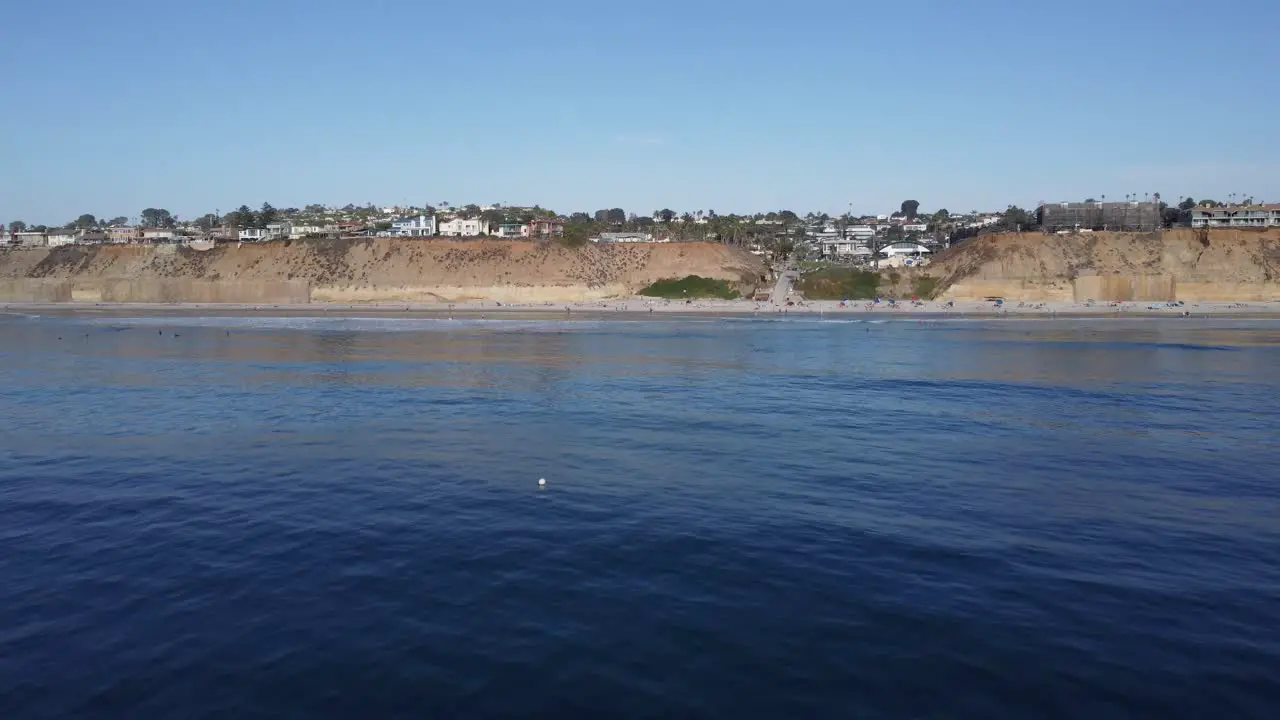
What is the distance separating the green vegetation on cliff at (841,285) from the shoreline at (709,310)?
3.80 meters

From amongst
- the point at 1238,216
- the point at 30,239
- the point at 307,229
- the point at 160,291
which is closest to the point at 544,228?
the point at 307,229

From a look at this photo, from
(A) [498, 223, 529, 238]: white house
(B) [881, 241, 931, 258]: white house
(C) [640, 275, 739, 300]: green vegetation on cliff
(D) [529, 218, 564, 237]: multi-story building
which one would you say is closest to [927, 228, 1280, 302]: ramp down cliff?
(C) [640, 275, 739, 300]: green vegetation on cliff

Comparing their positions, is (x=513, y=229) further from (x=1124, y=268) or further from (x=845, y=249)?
(x=1124, y=268)

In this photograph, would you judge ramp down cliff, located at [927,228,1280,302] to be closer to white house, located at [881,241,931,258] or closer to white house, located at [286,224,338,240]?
white house, located at [881,241,931,258]

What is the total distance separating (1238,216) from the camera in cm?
11675

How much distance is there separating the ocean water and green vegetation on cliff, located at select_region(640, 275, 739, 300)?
67.6 metres

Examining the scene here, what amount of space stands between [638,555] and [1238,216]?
13092 centimetres

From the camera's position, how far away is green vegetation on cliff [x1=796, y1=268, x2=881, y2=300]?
325 feet

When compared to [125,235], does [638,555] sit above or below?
below

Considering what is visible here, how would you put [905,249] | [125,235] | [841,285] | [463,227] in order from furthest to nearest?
[125,235]
[463,227]
[905,249]
[841,285]

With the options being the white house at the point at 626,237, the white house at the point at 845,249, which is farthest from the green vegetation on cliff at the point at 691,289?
the white house at the point at 845,249

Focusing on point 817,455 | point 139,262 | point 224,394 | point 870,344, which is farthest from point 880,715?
point 139,262

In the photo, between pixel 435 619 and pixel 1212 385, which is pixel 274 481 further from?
pixel 1212 385

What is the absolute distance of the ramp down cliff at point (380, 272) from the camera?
335 feet
